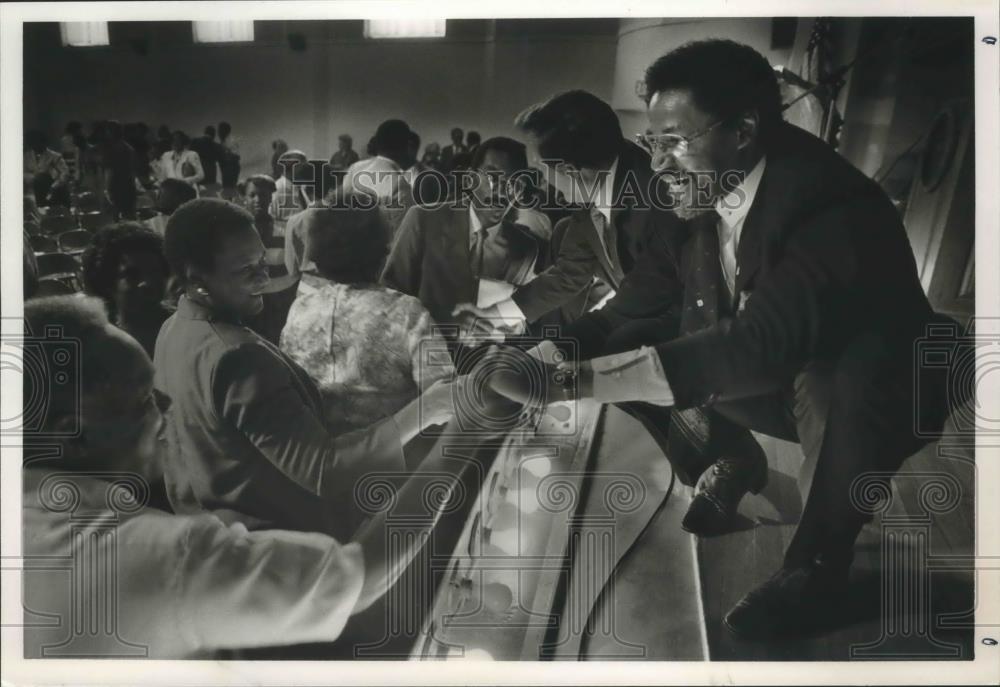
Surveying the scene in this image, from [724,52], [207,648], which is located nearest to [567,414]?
[724,52]

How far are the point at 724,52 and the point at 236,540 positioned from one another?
2397 millimetres

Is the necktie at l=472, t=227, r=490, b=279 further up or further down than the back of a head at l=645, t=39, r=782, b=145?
further down

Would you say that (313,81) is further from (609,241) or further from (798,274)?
(798,274)

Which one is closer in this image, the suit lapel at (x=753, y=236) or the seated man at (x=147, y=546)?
the suit lapel at (x=753, y=236)

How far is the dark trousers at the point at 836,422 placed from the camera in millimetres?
3014

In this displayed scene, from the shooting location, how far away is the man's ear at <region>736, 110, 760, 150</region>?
2977 mm

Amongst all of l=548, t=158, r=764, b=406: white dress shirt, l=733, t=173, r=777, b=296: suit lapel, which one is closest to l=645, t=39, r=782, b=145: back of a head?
l=733, t=173, r=777, b=296: suit lapel

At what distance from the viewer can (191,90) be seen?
3.08m

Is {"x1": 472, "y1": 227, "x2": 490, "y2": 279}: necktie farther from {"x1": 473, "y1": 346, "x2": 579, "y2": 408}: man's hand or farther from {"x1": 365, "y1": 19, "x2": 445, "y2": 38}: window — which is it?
{"x1": 365, "y1": 19, "x2": 445, "y2": 38}: window

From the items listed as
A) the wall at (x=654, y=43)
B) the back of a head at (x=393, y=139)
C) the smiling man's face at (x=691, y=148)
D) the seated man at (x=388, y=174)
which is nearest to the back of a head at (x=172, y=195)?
the seated man at (x=388, y=174)

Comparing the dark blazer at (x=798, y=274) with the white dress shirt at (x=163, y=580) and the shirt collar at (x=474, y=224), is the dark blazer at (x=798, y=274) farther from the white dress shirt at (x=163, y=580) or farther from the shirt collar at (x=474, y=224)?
the white dress shirt at (x=163, y=580)

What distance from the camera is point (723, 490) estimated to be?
307 centimetres

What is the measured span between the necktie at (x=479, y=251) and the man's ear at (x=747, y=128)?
3.01 feet

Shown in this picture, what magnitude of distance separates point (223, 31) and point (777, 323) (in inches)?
85.6
